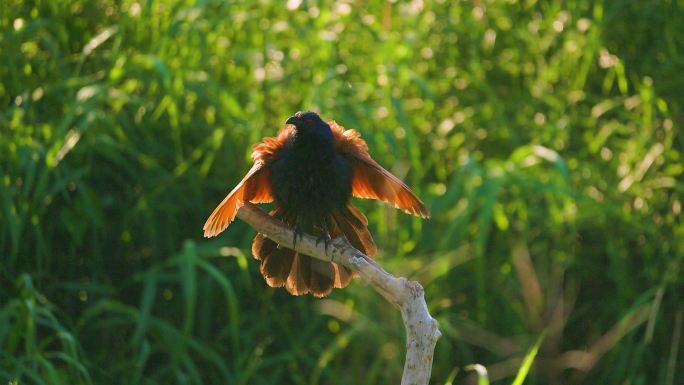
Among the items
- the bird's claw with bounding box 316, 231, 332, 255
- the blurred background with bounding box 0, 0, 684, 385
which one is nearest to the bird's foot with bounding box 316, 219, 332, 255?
the bird's claw with bounding box 316, 231, 332, 255

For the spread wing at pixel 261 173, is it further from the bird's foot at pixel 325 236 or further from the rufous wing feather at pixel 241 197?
the bird's foot at pixel 325 236

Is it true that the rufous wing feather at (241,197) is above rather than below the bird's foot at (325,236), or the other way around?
above

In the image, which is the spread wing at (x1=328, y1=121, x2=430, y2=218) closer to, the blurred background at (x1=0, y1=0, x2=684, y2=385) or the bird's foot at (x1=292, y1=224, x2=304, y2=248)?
the bird's foot at (x1=292, y1=224, x2=304, y2=248)

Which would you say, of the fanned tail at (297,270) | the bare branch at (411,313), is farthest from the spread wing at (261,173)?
the bare branch at (411,313)

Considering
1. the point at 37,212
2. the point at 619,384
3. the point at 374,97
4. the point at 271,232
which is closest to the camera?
the point at 271,232

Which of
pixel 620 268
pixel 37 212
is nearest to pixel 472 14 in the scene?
pixel 620 268

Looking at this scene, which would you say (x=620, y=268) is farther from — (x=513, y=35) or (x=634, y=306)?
→ (x=513, y=35)
